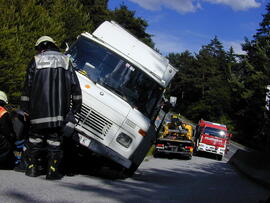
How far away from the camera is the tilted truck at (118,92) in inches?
329

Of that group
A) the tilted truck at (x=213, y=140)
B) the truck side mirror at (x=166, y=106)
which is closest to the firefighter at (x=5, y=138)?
the truck side mirror at (x=166, y=106)

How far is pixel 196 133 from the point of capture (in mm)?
31422

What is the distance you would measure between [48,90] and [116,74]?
2.92 m

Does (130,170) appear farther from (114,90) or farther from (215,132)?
(215,132)

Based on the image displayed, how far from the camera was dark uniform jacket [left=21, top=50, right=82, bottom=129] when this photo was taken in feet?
21.5

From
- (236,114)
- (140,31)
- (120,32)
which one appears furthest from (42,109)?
(140,31)

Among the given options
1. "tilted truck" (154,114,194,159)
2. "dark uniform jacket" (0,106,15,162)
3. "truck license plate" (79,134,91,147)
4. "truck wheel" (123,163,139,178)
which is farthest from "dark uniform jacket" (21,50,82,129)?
"tilted truck" (154,114,194,159)

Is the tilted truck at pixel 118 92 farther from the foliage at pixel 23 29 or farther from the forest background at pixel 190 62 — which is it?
the foliage at pixel 23 29

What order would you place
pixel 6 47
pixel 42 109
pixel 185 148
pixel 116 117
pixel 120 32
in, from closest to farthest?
pixel 42 109 < pixel 116 117 < pixel 120 32 < pixel 6 47 < pixel 185 148

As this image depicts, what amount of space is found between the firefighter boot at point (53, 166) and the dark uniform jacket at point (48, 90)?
462mm

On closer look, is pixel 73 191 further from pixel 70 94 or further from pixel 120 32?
pixel 120 32

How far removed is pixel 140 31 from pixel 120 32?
55.3 meters

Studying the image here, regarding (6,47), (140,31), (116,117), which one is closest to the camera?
(116,117)

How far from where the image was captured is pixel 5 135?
6695 millimetres
